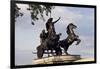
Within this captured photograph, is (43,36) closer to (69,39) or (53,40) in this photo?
(53,40)

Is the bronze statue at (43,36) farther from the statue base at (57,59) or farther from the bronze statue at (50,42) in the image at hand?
the statue base at (57,59)

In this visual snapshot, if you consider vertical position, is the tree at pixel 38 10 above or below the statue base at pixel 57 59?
above

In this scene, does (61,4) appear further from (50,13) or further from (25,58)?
(25,58)

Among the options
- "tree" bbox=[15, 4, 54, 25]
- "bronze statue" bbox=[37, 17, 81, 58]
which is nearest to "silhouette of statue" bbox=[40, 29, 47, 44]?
"bronze statue" bbox=[37, 17, 81, 58]

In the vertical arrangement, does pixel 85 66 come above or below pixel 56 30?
below

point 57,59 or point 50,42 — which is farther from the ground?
point 50,42

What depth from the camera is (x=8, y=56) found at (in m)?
2.22

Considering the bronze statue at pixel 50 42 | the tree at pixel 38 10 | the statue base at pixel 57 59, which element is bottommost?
the statue base at pixel 57 59

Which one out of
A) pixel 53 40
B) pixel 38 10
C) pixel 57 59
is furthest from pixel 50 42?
pixel 38 10

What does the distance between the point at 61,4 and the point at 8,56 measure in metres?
0.78

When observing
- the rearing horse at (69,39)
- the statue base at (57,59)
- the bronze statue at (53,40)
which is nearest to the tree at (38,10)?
the bronze statue at (53,40)

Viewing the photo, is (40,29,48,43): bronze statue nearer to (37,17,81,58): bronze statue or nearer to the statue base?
(37,17,81,58): bronze statue

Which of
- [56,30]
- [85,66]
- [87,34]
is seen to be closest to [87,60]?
[85,66]

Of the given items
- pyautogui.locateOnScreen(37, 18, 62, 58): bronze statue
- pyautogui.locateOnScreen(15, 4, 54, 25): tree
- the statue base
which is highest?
pyautogui.locateOnScreen(15, 4, 54, 25): tree
